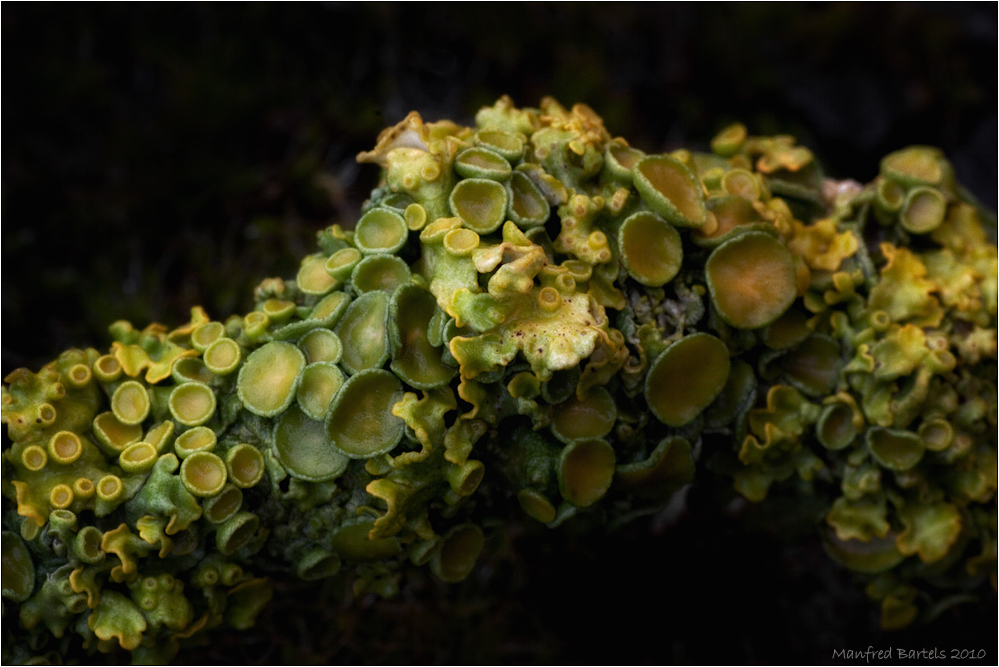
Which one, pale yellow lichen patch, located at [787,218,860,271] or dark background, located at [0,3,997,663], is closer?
pale yellow lichen patch, located at [787,218,860,271]

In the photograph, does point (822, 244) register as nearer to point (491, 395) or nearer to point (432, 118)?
point (491, 395)

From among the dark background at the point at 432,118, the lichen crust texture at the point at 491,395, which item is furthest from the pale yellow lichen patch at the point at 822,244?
the dark background at the point at 432,118

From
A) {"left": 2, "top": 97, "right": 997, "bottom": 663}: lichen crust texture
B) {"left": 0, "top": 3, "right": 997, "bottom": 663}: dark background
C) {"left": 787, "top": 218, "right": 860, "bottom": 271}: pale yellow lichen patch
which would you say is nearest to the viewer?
{"left": 2, "top": 97, "right": 997, "bottom": 663}: lichen crust texture

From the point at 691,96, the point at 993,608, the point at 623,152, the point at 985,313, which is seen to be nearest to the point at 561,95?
the point at 691,96

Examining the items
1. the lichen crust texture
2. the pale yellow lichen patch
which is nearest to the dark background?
the lichen crust texture

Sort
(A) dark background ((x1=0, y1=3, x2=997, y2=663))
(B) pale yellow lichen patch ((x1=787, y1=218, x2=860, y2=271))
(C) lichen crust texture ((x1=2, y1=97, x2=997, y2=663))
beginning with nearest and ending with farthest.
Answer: (C) lichen crust texture ((x1=2, y1=97, x2=997, y2=663)) < (B) pale yellow lichen patch ((x1=787, y1=218, x2=860, y2=271)) < (A) dark background ((x1=0, y1=3, x2=997, y2=663))

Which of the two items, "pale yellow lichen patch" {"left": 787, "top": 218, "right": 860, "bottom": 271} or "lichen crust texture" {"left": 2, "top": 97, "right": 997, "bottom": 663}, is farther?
"pale yellow lichen patch" {"left": 787, "top": 218, "right": 860, "bottom": 271}

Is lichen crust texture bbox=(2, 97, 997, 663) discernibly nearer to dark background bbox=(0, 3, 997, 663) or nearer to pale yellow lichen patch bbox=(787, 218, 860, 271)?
pale yellow lichen patch bbox=(787, 218, 860, 271)
